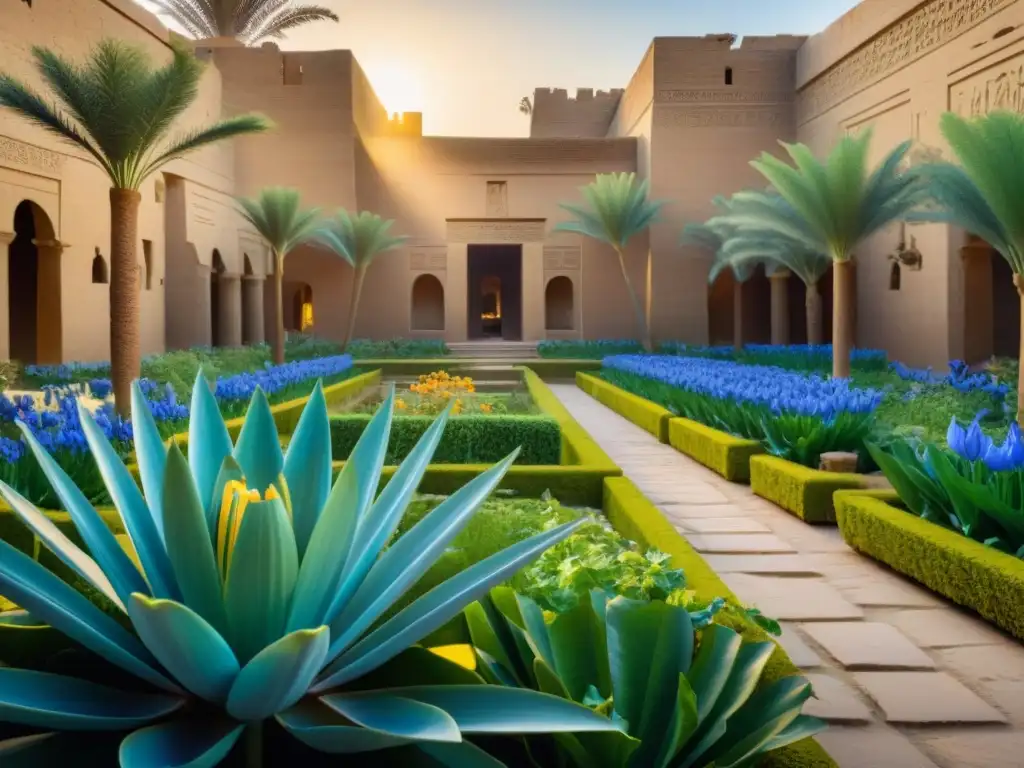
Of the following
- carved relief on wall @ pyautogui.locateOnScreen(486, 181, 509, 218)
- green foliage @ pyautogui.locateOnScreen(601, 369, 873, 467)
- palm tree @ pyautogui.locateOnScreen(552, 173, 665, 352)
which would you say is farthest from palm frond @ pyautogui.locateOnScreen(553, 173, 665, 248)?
green foliage @ pyautogui.locateOnScreen(601, 369, 873, 467)

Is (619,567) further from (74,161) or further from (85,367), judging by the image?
(74,161)

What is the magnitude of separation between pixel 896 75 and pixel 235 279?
14109 mm

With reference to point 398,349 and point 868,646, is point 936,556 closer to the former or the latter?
point 868,646

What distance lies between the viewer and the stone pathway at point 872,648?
2287 mm

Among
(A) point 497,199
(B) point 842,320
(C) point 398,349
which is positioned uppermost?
(A) point 497,199

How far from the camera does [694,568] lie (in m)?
3.04

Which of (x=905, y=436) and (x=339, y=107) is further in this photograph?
(x=339, y=107)

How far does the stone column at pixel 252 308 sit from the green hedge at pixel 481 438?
14.4m

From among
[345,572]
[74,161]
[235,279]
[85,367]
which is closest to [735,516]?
[345,572]

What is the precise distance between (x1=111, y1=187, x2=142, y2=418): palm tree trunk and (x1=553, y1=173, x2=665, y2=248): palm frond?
41.2 ft

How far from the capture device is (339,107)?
67.4 feet

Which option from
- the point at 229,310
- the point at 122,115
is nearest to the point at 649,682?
the point at 122,115

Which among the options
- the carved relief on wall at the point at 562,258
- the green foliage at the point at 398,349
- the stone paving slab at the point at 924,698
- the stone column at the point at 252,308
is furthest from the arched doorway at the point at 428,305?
the stone paving slab at the point at 924,698

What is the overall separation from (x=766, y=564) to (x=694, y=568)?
3.78ft
